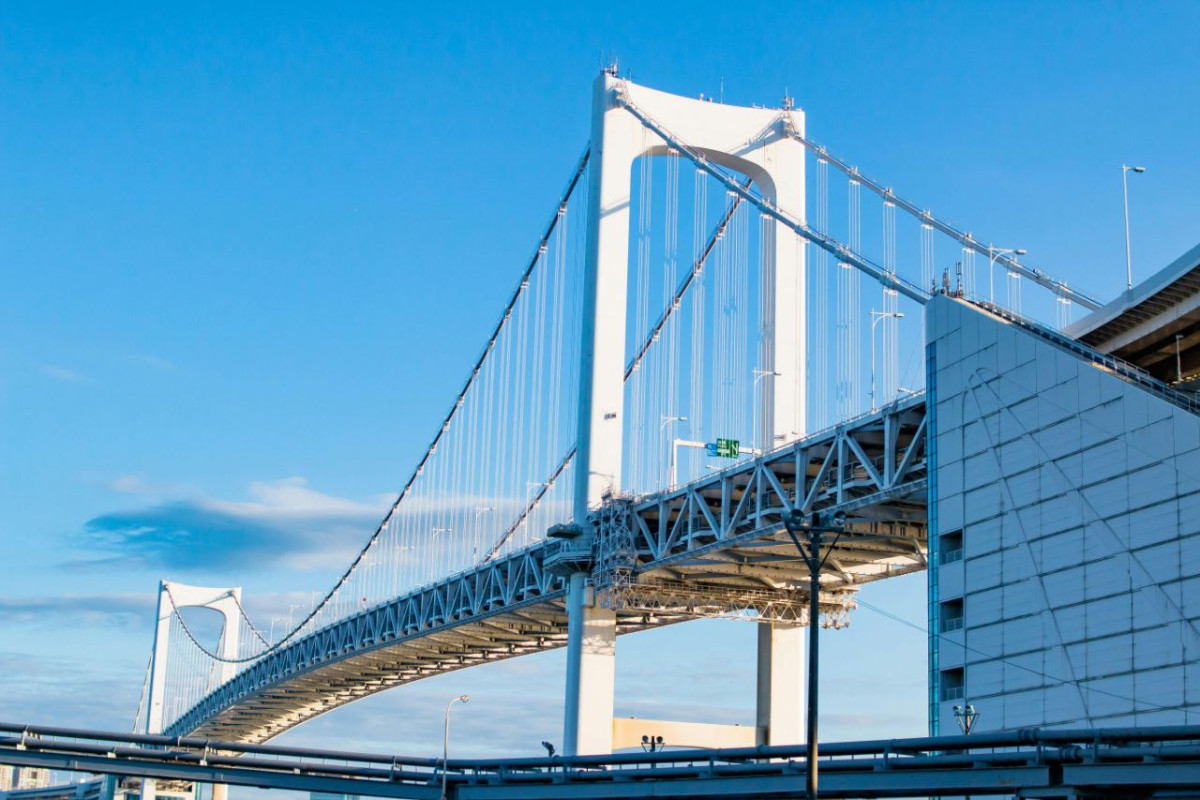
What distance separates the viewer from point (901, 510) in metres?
53.8

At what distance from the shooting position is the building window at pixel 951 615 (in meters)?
46.7

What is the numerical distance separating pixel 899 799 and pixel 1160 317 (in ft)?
52.3

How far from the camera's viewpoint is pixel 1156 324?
43906 mm

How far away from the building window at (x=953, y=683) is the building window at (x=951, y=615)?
113 centimetres

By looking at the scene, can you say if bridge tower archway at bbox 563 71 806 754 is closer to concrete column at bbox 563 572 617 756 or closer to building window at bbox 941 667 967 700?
concrete column at bbox 563 572 617 756

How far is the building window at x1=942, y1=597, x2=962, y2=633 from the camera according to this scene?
4666cm

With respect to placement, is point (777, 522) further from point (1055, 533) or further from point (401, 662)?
point (401, 662)

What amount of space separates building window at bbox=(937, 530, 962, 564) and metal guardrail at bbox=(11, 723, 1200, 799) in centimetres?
589

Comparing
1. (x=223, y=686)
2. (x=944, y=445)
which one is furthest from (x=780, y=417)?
(x=223, y=686)

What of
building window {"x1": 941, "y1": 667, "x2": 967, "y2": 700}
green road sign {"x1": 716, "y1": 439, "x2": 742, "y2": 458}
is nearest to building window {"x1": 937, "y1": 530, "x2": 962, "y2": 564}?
building window {"x1": 941, "y1": 667, "x2": 967, "y2": 700}

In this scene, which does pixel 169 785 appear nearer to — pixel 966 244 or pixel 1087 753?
pixel 966 244

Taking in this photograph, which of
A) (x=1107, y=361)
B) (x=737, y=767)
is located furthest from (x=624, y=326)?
(x=737, y=767)

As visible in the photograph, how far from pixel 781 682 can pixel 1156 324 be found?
27990 mm

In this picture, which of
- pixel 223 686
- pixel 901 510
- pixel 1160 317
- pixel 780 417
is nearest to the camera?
pixel 1160 317
